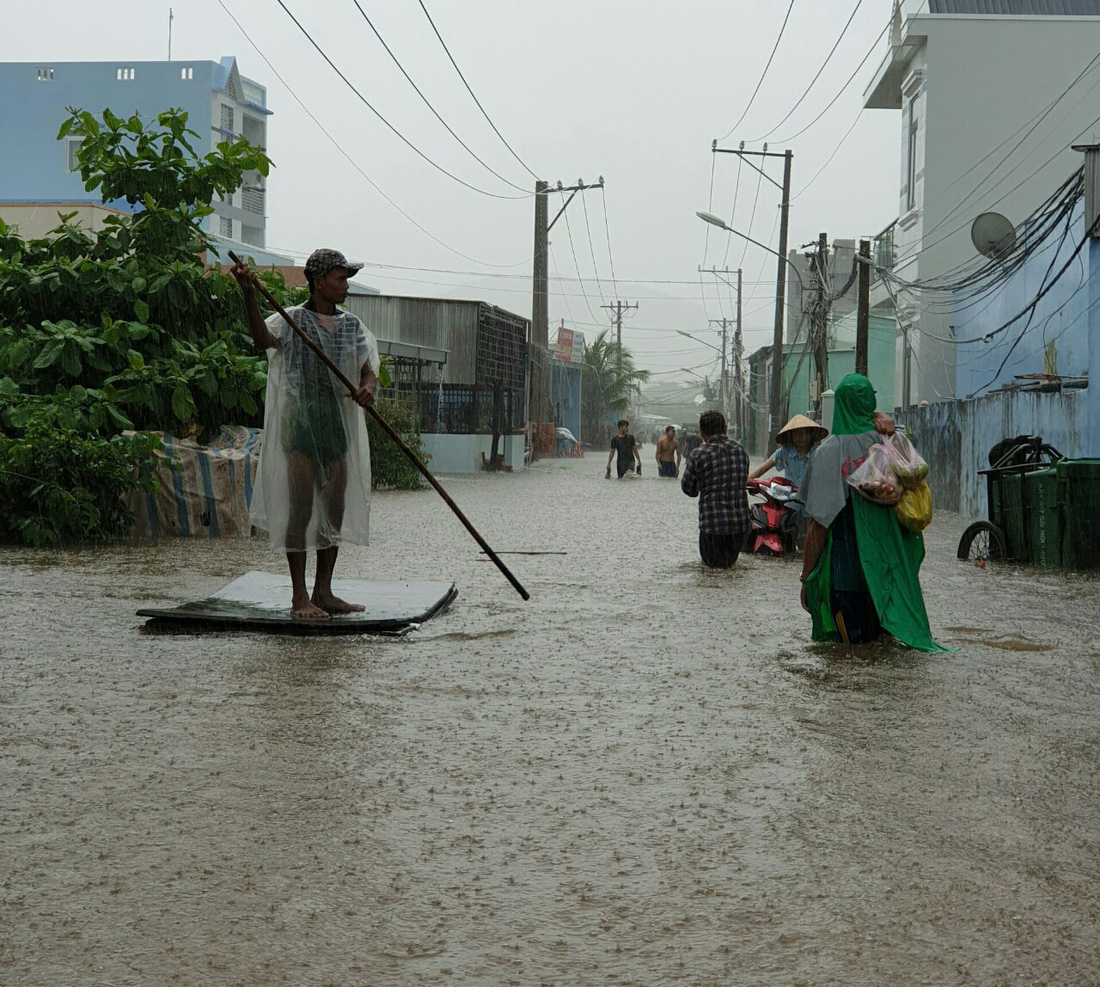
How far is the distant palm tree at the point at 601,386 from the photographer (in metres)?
85.5

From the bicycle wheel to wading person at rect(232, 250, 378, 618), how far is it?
6909 mm

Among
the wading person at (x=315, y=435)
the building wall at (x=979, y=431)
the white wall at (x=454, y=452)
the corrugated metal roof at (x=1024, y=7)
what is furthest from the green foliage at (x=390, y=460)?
the wading person at (x=315, y=435)

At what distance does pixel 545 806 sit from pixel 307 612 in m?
3.64

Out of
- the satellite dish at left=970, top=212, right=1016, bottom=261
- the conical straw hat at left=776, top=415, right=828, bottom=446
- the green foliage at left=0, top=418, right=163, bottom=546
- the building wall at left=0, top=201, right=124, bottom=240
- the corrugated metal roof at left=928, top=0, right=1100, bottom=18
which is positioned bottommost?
the green foliage at left=0, top=418, right=163, bottom=546

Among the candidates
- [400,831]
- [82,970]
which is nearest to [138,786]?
[400,831]

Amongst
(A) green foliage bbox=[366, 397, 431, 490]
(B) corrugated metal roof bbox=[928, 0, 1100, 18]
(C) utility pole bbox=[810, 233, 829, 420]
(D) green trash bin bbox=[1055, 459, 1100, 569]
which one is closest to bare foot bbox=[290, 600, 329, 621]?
(D) green trash bin bbox=[1055, 459, 1100, 569]

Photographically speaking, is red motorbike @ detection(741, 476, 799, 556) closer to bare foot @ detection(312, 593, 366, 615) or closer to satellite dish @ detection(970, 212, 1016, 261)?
bare foot @ detection(312, 593, 366, 615)

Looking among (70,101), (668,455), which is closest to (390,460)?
(668,455)

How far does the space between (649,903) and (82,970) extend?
4.22ft

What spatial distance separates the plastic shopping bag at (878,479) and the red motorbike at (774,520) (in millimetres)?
5713

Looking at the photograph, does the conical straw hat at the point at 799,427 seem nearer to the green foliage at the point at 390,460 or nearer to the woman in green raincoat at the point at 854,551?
the woman in green raincoat at the point at 854,551

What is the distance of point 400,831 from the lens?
4027 mm

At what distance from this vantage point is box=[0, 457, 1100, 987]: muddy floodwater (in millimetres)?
3162

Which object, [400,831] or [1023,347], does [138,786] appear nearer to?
[400,831]
